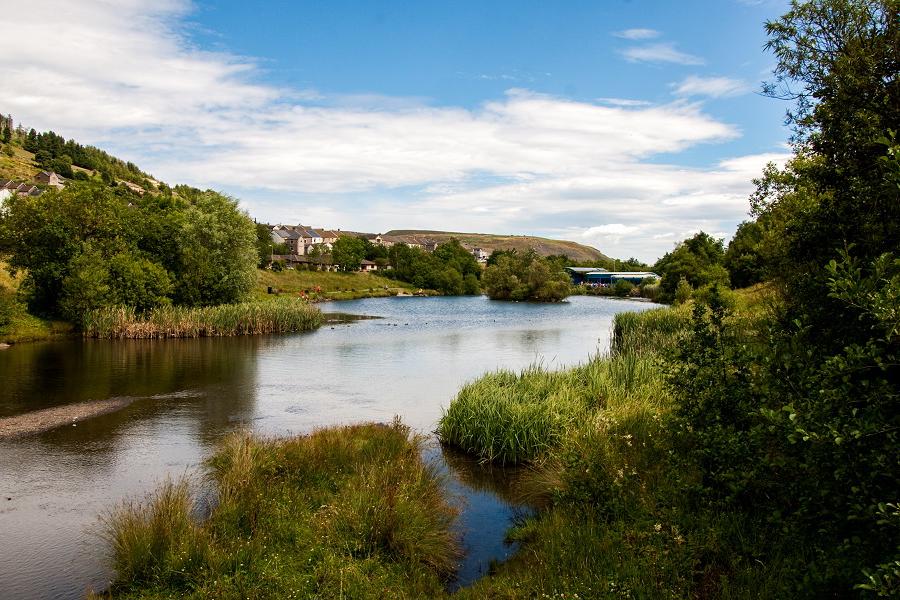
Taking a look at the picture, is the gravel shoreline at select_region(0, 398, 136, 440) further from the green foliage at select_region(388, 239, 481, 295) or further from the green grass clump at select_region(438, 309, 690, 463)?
the green foliage at select_region(388, 239, 481, 295)

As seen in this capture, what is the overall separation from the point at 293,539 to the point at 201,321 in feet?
121

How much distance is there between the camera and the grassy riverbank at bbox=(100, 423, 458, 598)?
764 centimetres

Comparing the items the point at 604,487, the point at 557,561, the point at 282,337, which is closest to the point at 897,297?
the point at 557,561

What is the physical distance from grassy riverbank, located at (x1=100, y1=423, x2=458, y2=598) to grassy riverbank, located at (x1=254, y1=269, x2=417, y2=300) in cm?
6732

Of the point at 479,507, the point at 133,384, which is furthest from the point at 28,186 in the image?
the point at 479,507

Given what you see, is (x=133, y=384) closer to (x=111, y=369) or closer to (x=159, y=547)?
(x=111, y=369)

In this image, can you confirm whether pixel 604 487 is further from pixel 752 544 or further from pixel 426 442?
pixel 426 442

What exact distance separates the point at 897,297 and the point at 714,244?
8468cm

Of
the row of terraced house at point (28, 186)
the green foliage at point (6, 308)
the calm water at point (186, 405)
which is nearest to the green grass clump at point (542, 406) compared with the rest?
the calm water at point (186, 405)

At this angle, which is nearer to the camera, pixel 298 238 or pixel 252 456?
pixel 252 456

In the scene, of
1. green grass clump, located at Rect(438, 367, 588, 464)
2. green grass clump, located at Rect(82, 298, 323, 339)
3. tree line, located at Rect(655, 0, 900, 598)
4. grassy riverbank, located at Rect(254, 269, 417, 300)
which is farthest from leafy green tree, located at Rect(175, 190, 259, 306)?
tree line, located at Rect(655, 0, 900, 598)

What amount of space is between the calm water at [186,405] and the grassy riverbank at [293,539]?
94cm

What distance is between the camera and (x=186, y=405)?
69.3 feet

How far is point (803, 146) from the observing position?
29.7 ft
